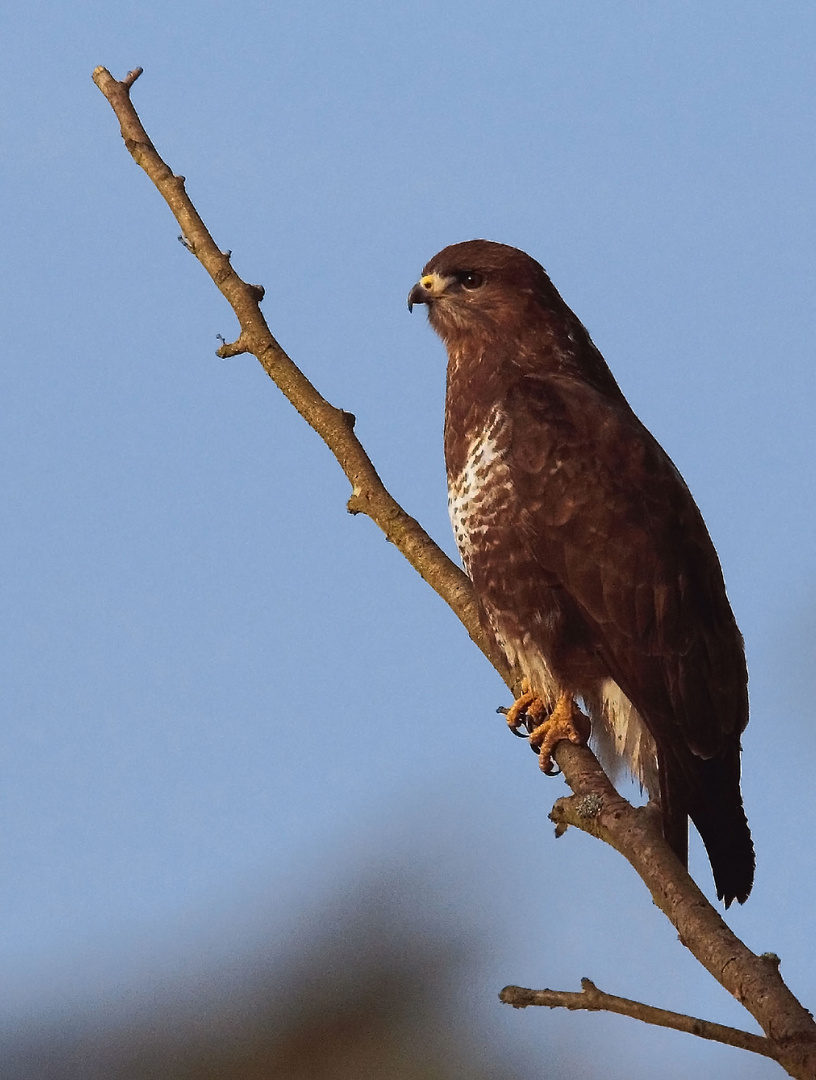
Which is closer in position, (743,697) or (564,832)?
(564,832)

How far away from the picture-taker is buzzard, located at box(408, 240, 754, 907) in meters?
5.25

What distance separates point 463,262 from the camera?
6211 mm

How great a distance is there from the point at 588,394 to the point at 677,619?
98 centimetres

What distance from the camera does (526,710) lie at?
5.57 m

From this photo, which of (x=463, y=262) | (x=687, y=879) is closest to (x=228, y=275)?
(x=463, y=262)

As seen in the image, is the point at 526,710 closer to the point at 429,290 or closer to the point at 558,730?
the point at 558,730

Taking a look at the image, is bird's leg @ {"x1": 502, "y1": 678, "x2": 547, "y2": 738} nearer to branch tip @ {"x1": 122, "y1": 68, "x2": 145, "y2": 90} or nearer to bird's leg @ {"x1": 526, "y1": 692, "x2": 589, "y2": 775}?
bird's leg @ {"x1": 526, "y1": 692, "x2": 589, "y2": 775}

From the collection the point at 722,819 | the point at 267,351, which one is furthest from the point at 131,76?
the point at 722,819

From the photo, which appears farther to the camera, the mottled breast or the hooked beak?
the hooked beak

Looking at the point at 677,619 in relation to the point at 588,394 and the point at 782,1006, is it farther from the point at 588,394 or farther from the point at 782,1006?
the point at 782,1006

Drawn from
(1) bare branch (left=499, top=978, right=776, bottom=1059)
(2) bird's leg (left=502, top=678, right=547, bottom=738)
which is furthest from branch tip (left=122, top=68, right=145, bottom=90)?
(1) bare branch (left=499, top=978, right=776, bottom=1059)

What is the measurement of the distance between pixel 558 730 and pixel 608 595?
519mm

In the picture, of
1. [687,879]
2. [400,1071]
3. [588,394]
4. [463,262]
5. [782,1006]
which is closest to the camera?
[782,1006]

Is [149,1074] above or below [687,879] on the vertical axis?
above
